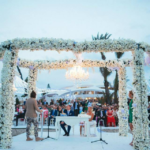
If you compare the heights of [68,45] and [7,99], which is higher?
[68,45]

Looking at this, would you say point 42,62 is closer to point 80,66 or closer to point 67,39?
point 80,66

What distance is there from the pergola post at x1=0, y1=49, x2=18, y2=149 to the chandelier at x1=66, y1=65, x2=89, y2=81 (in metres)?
2.99

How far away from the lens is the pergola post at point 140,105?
17.4 feet

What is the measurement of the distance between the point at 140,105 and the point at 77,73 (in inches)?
137

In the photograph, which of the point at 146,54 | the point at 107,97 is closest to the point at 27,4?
the point at 146,54

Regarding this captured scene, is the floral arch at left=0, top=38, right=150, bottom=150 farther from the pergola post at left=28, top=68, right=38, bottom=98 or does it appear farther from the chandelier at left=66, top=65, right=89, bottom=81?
the pergola post at left=28, top=68, right=38, bottom=98

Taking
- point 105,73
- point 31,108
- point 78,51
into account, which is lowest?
point 31,108

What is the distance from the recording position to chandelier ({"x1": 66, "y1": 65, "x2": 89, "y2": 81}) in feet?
26.4

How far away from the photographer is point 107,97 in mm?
18641

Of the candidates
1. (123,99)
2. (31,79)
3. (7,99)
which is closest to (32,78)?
(31,79)

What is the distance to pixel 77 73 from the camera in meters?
8.05

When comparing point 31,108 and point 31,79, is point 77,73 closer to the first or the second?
point 31,79

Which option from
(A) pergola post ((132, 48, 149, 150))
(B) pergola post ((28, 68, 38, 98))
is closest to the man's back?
(B) pergola post ((28, 68, 38, 98))

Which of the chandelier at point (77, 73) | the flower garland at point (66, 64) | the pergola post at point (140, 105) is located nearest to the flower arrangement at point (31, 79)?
the flower garland at point (66, 64)
